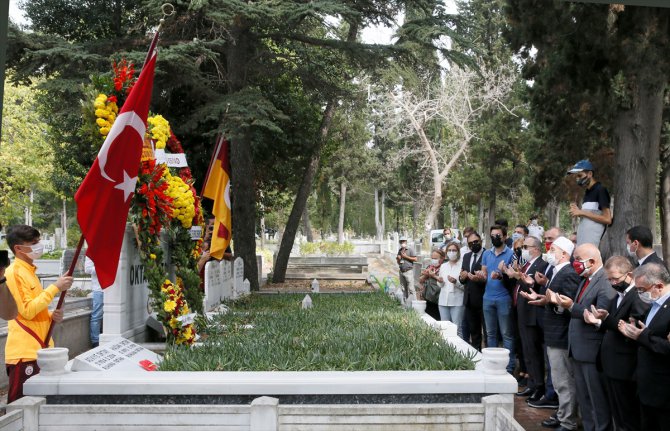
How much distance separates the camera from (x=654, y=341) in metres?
5.13

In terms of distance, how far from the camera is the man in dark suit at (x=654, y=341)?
514 centimetres

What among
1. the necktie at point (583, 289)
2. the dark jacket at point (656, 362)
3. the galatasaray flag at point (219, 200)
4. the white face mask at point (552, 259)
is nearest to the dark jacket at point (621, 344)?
the dark jacket at point (656, 362)

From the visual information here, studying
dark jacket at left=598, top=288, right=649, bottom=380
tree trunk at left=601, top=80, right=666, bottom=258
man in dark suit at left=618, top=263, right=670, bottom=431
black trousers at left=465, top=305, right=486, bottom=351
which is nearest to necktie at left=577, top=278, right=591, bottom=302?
dark jacket at left=598, top=288, right=649, bottom=380

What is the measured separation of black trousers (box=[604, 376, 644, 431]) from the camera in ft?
19.1

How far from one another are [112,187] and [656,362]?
200 inches

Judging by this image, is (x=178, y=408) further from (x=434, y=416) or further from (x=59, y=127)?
(x=59, y=127)

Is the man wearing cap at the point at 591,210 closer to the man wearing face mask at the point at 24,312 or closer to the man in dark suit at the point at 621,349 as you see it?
the man in dark suit at the point at 621,349

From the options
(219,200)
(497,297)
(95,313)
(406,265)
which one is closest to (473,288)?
(497,297)

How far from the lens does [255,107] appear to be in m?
15.6

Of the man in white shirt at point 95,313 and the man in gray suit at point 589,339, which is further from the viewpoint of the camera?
the man in white shirt at point 95,313

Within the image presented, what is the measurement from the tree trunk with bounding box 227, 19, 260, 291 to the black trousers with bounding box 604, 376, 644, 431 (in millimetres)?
13097

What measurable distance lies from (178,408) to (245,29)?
1472cm

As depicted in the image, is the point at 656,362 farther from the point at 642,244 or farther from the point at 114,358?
the point at 114,358

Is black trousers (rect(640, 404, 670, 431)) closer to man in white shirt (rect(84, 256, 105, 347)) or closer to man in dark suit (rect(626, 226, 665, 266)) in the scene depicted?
man in dark suit (rect(626, 226, 665, 266))
